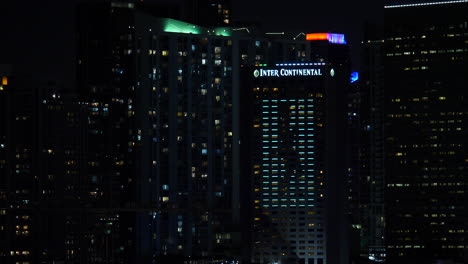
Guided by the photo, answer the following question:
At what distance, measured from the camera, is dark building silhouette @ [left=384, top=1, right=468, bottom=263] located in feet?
391

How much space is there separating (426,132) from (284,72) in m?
20.6

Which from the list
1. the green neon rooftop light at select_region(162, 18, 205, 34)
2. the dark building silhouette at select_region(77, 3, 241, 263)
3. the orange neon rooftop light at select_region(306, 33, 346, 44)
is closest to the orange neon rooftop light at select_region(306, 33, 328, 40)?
Answer: the orange neon rooftop light at select_region(306, 33, 346, 44)

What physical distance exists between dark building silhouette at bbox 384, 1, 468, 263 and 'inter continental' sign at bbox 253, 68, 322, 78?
62.4 ft

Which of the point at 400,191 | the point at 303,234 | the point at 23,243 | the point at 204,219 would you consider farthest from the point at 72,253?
the point at 400,191

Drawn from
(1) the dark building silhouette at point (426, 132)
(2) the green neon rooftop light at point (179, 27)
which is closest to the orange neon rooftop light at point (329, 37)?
(2) the green neon rooftop light at point (179, 27)

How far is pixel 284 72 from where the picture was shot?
105625 millimetres

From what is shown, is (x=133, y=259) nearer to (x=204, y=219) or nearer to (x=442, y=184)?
(x=204, y=219)

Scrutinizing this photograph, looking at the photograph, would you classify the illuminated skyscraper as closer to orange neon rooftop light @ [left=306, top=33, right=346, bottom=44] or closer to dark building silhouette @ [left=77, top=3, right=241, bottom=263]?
dark building silhouette @ [left=77, top=3, right=241, bottom=263]

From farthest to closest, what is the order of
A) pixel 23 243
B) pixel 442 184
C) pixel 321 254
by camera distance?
pixel 442 184
pixel 23 243
pixel 321 254

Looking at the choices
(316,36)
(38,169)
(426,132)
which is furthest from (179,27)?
(426,132)

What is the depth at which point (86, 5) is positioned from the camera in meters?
113

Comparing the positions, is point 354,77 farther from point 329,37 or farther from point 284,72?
point 284,72

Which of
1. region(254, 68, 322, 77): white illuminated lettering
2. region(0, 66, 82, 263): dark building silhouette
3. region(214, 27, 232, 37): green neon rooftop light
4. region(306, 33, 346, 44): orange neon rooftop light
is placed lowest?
region(0, 66, 82, 263): dark building silhouette

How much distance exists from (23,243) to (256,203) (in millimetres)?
19773
